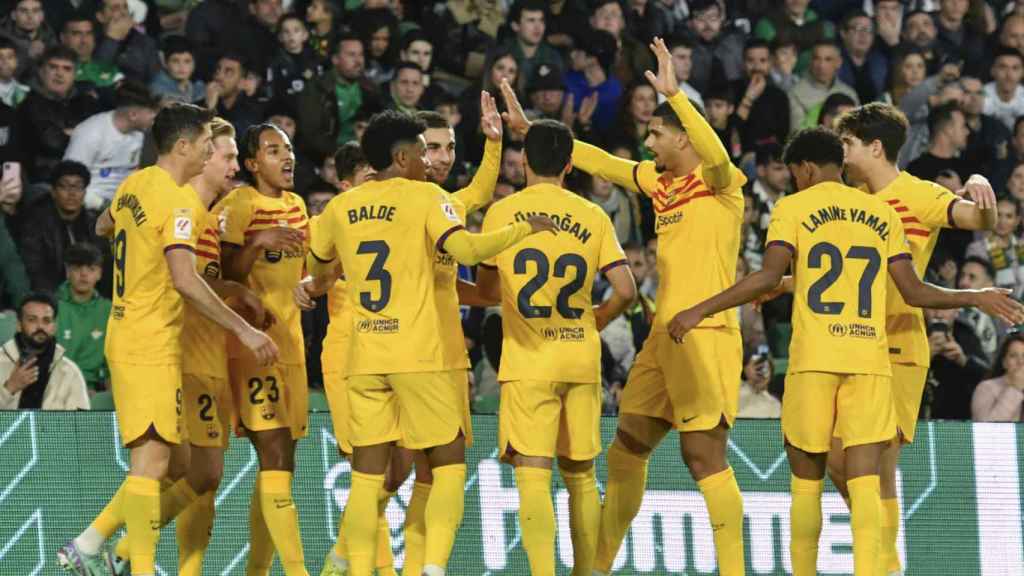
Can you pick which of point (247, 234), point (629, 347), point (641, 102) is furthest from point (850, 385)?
point (641, 102)

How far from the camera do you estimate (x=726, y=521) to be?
980cm

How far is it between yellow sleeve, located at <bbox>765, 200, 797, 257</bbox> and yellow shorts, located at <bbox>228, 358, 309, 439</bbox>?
9.27ft

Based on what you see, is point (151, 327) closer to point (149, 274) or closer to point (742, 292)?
point (149, 274)

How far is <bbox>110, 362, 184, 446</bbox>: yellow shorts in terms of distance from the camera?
9.44 m

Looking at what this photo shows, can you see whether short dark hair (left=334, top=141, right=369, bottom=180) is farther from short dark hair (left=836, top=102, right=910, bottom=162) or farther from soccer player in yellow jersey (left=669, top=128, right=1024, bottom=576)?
Result: short dark hair (left=836, top=102, right=910, bottom=162)

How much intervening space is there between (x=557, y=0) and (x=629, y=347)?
463 cm

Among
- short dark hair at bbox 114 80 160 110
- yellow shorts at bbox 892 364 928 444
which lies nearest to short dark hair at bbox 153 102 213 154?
yellow shorts at bbox 892 364 928 444

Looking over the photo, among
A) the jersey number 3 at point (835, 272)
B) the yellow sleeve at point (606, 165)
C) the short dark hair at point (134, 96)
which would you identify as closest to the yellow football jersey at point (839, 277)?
the jersey number 3 at point (835, 272)

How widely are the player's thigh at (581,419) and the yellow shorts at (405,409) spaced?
60 cm

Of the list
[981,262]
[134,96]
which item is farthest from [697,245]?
[134,96]

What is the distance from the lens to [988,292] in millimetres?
9523

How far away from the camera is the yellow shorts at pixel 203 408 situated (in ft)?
32.9

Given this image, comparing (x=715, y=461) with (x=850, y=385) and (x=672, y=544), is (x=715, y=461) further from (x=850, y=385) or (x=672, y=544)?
(x=672, y=544)

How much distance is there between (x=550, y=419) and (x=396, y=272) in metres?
1.13
